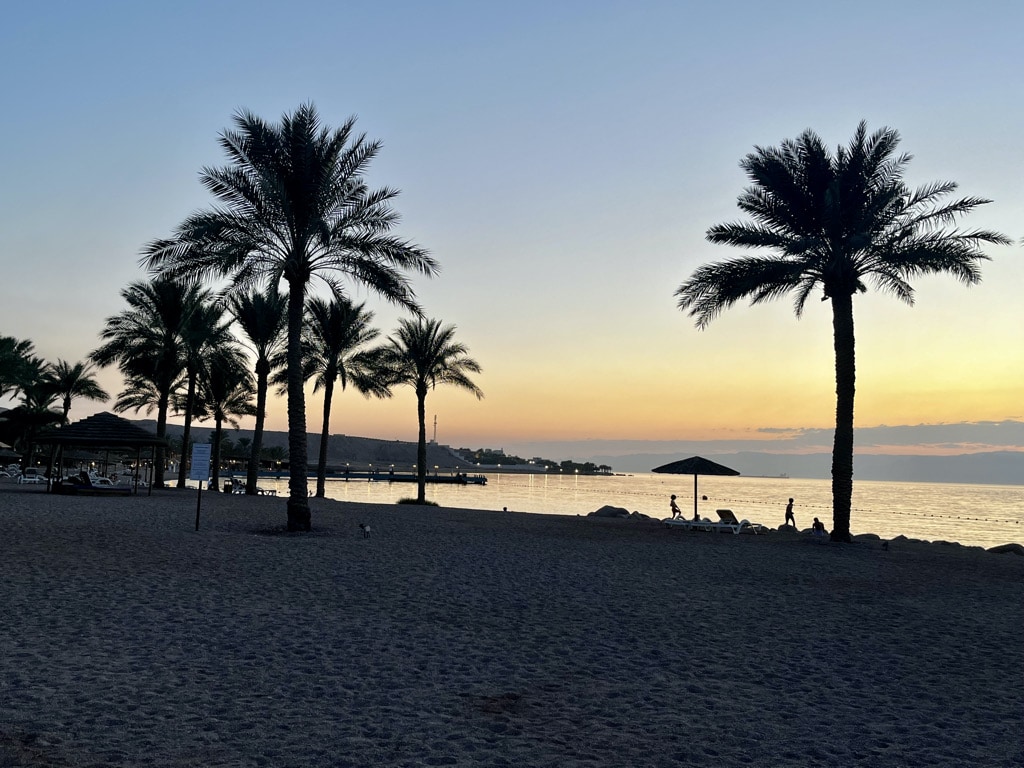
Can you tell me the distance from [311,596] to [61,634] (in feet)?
11.1

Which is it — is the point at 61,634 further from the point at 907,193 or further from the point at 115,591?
the point at 907,193

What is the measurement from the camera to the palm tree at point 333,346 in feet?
124

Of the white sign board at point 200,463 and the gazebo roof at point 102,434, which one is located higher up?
the gazebo roof at point 102,434

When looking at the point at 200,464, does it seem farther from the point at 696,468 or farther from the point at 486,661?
the point at 696,468

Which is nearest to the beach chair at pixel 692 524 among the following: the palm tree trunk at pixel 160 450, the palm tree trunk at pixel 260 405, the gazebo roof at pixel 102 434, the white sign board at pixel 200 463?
the white sign board at pixel 200 463

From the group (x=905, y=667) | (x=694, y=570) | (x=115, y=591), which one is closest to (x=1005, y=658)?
(x=905, y=667)

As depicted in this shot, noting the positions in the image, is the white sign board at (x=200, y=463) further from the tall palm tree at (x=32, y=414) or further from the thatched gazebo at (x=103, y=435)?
the tall palm tree at (x=32, y=414)

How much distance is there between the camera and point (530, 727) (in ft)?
18.2

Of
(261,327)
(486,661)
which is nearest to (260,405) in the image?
(261,327)

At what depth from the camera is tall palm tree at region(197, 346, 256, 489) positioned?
4284 cm

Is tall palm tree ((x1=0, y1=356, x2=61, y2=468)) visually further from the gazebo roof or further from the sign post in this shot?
the sign post

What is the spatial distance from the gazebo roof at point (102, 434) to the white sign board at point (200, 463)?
1610 cm

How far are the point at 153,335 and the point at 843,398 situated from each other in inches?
1262

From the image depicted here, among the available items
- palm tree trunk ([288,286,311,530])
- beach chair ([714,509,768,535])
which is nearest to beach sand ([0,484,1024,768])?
palm tree trunk ([288,286,311,530])
